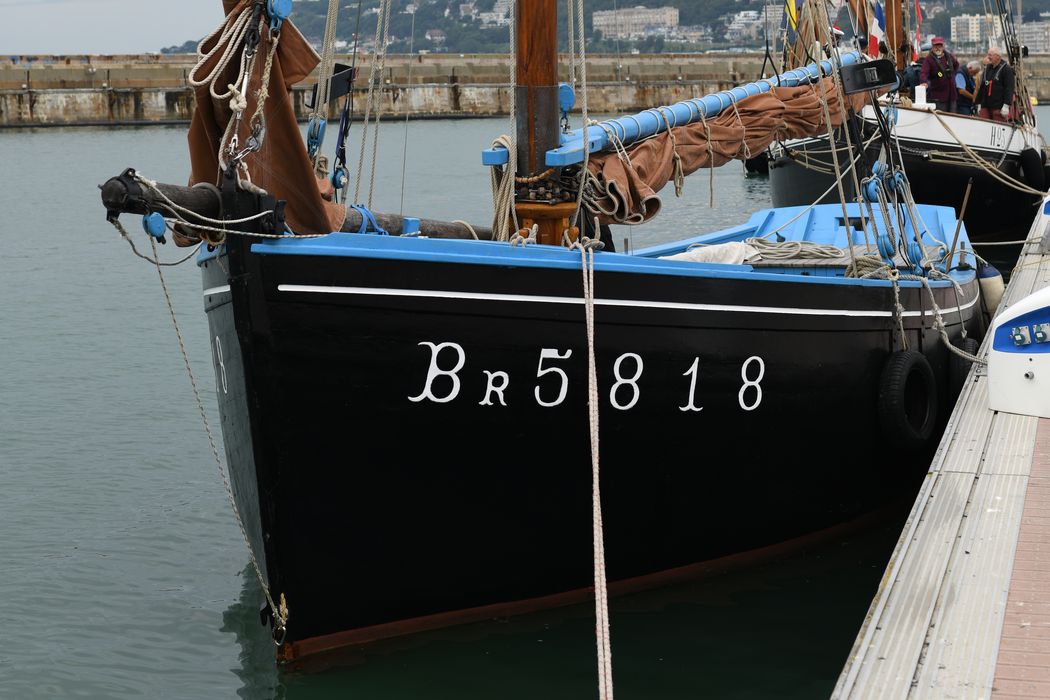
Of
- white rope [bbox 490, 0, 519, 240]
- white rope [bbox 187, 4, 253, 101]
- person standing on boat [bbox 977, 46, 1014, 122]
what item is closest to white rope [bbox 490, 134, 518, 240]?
white rope [bbox 490, 0, 519, 240]

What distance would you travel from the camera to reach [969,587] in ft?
18.3

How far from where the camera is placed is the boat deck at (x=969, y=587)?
4.85 m

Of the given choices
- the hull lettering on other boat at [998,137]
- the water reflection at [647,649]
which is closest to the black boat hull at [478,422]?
the water reflection at [647,649]

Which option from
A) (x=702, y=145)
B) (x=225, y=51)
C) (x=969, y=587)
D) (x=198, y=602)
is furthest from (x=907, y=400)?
(x=225, y=51)

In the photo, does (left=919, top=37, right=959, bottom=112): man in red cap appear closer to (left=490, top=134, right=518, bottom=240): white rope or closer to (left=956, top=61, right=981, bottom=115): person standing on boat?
(left=956, top=61, right=981, bottom=115): person standing on boat

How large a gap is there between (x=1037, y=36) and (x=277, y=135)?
106355 millimetres

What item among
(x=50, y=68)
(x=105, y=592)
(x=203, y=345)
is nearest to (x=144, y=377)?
(x=203, y=345)

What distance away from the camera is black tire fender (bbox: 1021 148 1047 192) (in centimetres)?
2177

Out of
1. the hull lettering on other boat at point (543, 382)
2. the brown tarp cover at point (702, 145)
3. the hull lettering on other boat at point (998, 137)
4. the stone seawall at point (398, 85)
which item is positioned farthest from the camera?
the stone seawall at point (398, 85)

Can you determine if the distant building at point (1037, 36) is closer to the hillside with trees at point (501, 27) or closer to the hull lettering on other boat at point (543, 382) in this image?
the hillside with trees at point (501, 27)

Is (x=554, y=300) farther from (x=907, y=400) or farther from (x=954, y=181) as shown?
(x=954, y=181)

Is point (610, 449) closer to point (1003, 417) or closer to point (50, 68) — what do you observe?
point (1003, 417)

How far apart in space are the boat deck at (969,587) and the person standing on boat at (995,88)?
16.2 meters

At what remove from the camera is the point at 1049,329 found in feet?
15.2
